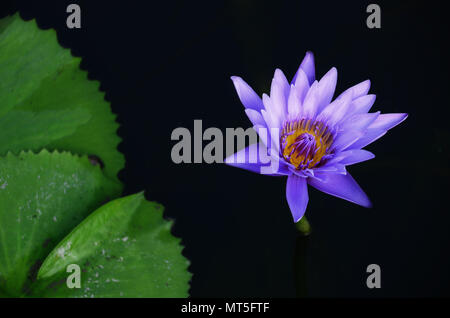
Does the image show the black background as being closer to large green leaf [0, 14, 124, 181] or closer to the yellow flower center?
large green leaf [0, 14, 124, 181]

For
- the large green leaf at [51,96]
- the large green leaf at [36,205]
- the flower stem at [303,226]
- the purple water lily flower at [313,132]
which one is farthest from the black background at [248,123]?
the purple water lily flower at [313,132]

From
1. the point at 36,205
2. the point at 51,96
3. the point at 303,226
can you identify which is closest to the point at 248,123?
the point at 303,226

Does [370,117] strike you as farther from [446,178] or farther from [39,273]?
[39,273]

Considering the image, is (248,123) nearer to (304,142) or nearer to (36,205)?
(304,142)

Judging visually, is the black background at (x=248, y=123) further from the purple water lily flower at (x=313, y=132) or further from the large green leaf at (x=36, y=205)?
the purple water lily flower at (x=313, y=132)
